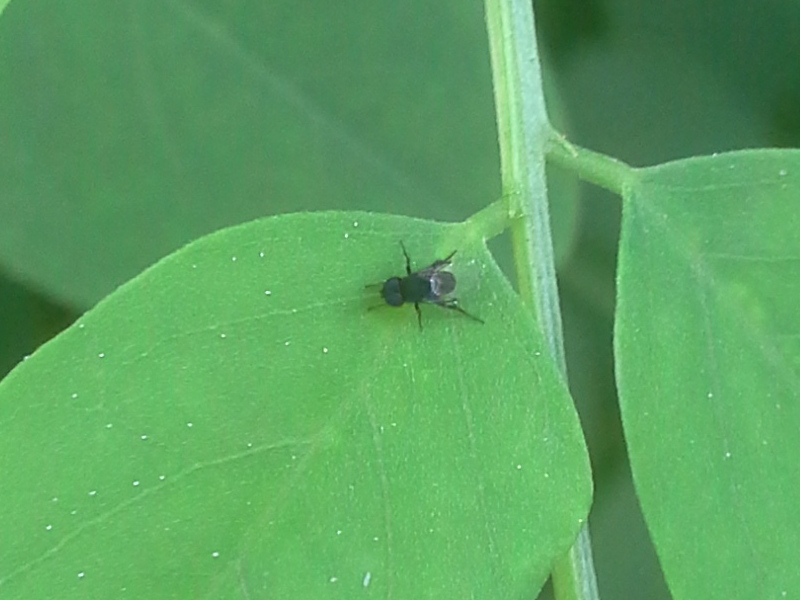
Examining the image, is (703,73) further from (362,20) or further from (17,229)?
(17,229)

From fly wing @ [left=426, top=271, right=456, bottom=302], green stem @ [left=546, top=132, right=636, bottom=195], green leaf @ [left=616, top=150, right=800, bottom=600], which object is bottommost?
green leaf @ [left=616, top=150, right=800, bottom=600]

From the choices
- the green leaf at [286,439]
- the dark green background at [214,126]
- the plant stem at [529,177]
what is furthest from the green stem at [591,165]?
the dark green background at [214,126]

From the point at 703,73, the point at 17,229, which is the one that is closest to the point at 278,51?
the point at 17,229

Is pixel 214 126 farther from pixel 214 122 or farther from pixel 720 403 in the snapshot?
pixel 720 403

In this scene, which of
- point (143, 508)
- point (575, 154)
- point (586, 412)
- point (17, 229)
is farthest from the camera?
point (586, 412)

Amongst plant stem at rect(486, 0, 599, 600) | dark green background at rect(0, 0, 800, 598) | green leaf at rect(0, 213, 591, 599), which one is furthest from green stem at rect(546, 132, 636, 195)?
dark green background at rect(0, 0, 800, 598)

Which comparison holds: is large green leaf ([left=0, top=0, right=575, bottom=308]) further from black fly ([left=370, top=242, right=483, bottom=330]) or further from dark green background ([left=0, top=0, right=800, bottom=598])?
black fly ([left=370, top=242, right=483, bottom=330])

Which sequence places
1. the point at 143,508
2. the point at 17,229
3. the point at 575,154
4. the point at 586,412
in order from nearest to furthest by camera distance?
the point at 143,508 → the point at 575,154 → the point at 17,229 → the point at 586,412
